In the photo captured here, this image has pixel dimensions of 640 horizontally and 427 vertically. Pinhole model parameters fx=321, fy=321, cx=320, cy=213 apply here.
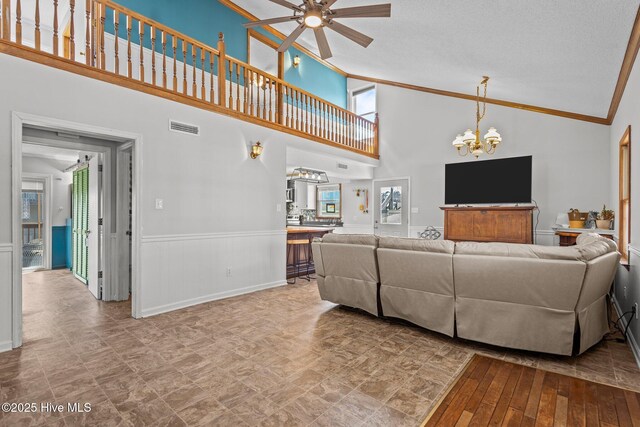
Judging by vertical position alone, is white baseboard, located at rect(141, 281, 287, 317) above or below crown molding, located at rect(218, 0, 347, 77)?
below

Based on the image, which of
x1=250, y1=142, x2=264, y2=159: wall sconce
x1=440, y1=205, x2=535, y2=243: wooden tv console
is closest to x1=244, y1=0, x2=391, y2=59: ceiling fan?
x1=250, y1=142, x2=264, y2=159: wall sconce

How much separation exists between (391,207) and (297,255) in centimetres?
325

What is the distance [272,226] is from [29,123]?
3261 millimetres

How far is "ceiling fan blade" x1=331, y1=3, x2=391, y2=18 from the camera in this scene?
3.08 m

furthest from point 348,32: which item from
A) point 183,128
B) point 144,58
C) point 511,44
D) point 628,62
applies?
point 144,58

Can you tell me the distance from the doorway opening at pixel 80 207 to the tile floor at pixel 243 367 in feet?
2.04

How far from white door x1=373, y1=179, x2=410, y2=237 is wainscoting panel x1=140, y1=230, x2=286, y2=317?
3.66 m

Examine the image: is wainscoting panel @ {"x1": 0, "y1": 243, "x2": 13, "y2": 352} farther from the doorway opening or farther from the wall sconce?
the wall sconce

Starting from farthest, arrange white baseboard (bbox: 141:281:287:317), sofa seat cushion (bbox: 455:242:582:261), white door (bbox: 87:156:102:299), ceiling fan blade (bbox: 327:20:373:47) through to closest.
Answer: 1. white door (bbox: 87:156:102:299)
2. white baseboard (bbox: 141:281:287:317)
3. ceiling fan blade (bbox: 327:20:373:47)
4. sofa seat cushion (bbox: 455:242:582:261)

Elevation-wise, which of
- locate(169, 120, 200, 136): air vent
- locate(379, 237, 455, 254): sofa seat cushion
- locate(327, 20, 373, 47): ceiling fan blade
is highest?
locate(327, 20, 373, 47): ceiling fan blade

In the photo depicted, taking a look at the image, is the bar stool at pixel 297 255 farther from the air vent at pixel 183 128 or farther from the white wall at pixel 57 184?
the white wall at pixel 57 184

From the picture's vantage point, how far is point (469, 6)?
3152 mm

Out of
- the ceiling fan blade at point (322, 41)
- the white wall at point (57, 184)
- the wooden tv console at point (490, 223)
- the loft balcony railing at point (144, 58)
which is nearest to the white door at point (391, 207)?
the loft balcony railing at point (144, 58)

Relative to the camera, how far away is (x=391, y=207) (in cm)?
832
